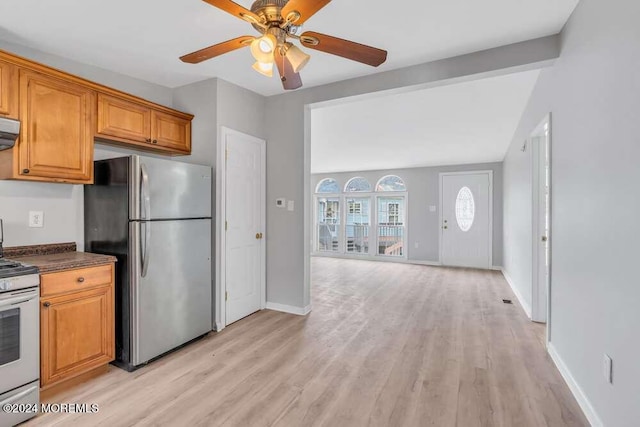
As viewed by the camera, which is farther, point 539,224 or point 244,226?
point 244,226

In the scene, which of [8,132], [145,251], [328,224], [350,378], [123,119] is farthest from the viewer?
[328,224]

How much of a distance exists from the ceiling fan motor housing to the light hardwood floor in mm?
2168

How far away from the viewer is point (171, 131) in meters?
3.15

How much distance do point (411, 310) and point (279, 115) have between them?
2844 millimetres

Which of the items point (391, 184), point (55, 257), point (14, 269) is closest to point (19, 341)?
point (14, 269)

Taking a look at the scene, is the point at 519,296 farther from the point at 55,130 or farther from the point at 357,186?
the point at 55,130

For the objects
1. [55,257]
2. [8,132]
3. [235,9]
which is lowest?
[55,257]

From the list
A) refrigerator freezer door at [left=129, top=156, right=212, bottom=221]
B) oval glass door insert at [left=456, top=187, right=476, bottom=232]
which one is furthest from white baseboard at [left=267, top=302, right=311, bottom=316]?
oval glass door insert at [left=456, top=187, right=476, bottom=232]

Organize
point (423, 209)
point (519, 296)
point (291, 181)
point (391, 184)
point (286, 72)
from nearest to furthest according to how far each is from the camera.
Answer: point (286, 72)
point (291, 181)
point (519, 296)
point (423, 209)
point (391, 184)

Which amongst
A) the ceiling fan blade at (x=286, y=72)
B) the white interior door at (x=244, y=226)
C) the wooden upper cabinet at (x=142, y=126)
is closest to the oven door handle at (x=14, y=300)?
the wooden upper cabinet at (x=142, y=126)

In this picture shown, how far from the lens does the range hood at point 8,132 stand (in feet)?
6.47

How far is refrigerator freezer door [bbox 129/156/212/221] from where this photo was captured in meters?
2.39

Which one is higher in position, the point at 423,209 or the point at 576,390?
the point at 423,209

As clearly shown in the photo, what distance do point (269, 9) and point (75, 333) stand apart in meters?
2.38
